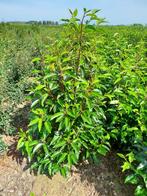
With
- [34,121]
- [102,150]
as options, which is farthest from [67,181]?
[34,121]

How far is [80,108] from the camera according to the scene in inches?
137

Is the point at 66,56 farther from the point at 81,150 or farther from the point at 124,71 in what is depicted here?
the point at 81,150

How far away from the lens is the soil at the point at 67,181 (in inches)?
146

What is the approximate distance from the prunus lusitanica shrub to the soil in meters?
0.16

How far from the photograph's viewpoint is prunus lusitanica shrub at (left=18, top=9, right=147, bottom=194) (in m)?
3.42

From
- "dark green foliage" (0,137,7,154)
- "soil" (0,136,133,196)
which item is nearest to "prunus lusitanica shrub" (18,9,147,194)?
"soil" (0,136,133,196)

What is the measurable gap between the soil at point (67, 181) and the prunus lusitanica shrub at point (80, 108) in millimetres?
158

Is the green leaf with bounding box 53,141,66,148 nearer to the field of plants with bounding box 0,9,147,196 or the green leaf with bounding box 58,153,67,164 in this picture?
the field of plants with bounding box 0,9,147,196

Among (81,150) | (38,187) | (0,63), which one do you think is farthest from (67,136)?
(0,63)

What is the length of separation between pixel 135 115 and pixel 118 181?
2.80 ft

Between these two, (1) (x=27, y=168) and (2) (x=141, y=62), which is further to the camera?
(2) (x=141, y=62)

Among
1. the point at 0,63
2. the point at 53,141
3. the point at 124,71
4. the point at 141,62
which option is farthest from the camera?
the point at 0,63

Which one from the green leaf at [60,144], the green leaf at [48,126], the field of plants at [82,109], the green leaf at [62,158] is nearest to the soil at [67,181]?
the field of plants at [82,109]

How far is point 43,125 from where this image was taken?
357 cm
